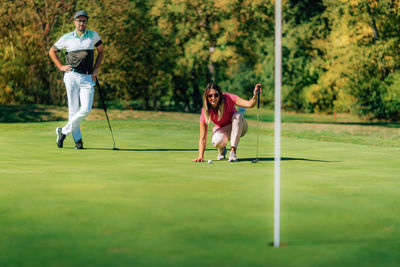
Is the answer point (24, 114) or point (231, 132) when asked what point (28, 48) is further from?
point (231, 132)

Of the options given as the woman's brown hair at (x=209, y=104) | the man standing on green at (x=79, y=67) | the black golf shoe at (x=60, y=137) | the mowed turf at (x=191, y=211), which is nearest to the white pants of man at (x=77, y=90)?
the man standing on green at (x=79, y=67)

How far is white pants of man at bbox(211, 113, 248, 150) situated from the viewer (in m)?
11.5

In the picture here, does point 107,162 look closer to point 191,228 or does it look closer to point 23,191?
point 23,191

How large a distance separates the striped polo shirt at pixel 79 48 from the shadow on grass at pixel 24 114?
36.7ft

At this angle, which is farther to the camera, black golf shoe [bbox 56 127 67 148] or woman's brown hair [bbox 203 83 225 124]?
black golf shoe [bbox 56 127 67 148]

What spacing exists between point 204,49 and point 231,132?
85.8 ft

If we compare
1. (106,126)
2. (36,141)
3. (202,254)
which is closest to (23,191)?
(202,254)

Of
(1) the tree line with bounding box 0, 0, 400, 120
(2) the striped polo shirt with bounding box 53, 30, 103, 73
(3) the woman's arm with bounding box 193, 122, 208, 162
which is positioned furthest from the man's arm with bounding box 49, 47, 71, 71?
(1) the tree line with bounding box 0, 0, 400, 120

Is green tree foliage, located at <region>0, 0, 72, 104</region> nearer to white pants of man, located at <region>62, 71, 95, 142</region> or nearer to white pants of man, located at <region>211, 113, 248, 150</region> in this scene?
white pants of man, located at <region>62, 71, 95, 142</region>

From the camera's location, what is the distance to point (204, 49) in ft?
123

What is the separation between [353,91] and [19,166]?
79.6ft

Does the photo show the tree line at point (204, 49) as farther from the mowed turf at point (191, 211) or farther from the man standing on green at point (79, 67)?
the mowed turf at point (191, 211)

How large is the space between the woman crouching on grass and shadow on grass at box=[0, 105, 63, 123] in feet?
45.0

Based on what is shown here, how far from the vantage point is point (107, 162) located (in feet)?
35.6
